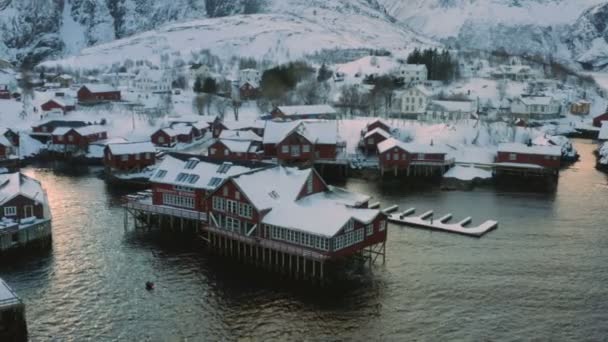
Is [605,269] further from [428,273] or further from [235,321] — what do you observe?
[235,321]

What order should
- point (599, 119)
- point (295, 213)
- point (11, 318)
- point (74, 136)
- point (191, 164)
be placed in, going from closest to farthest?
point (11, 318)
point (295, 213)
point (191, 164)
point (74, 136)
point (599, 119)

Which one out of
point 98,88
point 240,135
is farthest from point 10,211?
point 98,88

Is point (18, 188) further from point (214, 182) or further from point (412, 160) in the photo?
point (412, 160)

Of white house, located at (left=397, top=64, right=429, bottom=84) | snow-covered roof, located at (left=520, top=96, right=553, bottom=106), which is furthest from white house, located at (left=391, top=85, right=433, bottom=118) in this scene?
white house, located at (left=397, top=64, right=429, bottom=84)

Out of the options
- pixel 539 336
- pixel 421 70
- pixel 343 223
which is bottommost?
pixel 539 336

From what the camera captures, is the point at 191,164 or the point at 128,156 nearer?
the point at 191,164

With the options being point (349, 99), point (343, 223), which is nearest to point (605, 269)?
point (343, 223)
